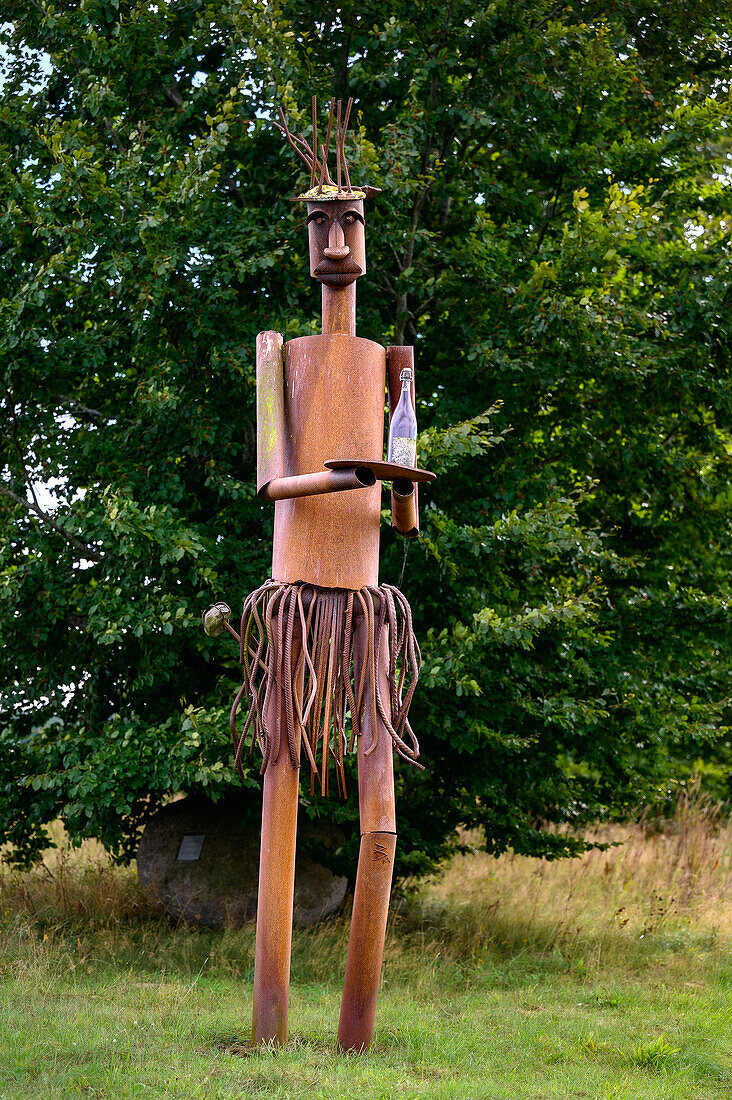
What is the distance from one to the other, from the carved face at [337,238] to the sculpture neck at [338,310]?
4cm

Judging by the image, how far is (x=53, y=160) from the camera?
7.29 metres

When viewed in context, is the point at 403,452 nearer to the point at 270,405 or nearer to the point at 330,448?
the point at 330,448

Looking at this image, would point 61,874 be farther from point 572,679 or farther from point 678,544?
point 678,544

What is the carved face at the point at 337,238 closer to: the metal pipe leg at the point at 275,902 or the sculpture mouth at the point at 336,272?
the sculpture mouth at the point at 336,272

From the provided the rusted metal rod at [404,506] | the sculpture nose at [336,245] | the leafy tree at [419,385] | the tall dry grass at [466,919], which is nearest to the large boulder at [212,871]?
the tall dry grass at [466,919]

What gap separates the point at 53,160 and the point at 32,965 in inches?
198

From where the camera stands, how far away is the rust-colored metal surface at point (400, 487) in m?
4.58

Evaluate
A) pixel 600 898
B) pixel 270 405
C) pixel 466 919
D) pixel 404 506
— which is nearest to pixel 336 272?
pixel 270 405

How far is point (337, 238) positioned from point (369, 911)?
2.66 metres

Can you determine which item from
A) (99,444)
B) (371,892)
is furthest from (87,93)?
(371,892)

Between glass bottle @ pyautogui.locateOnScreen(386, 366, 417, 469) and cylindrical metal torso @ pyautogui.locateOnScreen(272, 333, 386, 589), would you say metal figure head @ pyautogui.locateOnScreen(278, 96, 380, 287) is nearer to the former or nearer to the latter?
cylindrical metal torso @ pyautogui.locateOnScreen(272, 333, 386, 589)

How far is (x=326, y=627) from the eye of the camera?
4.27 m

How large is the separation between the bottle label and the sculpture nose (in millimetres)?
852

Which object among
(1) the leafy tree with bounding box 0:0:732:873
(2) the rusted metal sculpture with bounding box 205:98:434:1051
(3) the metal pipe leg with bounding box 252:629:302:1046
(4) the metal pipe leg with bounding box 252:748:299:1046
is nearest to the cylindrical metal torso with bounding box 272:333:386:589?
(2) the rusted metal sculpture with bounding box 205:98:434:1051
